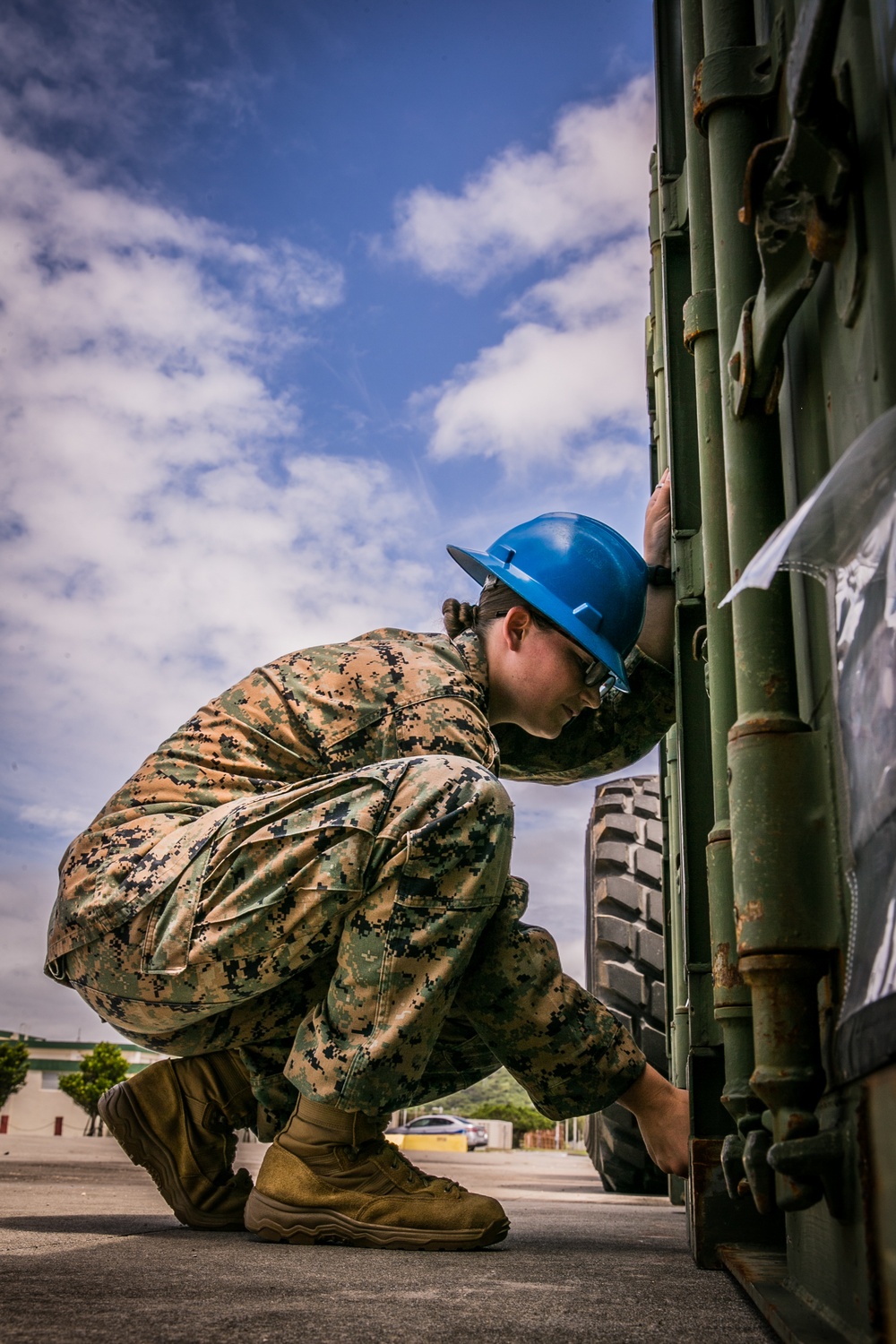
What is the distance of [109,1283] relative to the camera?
1407 mm

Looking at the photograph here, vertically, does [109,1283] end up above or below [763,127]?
below

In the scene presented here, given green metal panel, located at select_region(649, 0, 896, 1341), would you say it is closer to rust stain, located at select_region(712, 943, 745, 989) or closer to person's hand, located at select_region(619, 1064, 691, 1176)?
rust stain, located at select_region(712, 943, 745, 989)

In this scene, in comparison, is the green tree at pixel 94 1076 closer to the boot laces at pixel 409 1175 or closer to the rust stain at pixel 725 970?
the boot laces at pixel 409 1175

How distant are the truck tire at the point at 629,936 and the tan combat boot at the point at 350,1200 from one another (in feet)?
5.01

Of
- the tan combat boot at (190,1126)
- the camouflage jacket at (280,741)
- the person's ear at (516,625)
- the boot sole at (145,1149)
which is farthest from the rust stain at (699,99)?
the boot sole at (145,1149)

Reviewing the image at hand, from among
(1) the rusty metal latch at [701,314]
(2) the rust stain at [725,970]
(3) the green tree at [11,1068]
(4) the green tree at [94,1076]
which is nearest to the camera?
(2) the rust stain at [725,970]

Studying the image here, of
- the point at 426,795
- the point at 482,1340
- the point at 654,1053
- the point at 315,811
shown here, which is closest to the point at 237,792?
the point at 315,811

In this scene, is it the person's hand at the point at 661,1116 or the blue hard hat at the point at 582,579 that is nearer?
the person's hand at the point at 661,1116

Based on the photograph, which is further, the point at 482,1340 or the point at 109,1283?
the point at 109,1283

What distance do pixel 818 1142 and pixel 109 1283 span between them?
2.87ft

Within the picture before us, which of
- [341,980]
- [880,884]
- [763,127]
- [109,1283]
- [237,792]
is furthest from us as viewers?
[237,792]

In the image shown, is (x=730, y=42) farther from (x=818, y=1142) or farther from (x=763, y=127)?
(x=818, y=1142)

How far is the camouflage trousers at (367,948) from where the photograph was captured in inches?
82.7

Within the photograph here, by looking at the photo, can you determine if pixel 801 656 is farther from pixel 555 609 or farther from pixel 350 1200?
pixel 555 609
